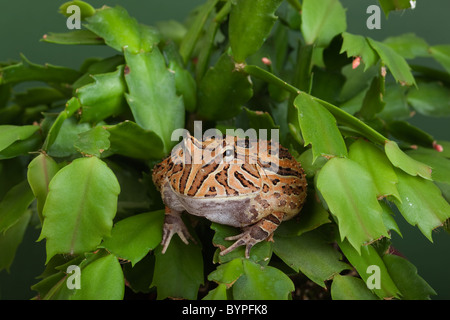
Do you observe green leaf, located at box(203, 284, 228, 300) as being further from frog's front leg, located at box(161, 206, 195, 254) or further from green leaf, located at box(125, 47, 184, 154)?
green leaf, located at box(125, 47, 184, 154)

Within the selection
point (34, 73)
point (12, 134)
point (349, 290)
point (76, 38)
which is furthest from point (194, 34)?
point (349, 290)

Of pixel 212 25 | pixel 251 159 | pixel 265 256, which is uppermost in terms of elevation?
pixel 212 25

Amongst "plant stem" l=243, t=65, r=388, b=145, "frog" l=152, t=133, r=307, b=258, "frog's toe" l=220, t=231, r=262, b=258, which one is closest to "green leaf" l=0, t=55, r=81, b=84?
"frog" l=152, t=133, r=307, b=258

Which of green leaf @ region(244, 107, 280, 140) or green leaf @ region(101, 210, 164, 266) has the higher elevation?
green leaf @ region(244, 107, 280, 140)

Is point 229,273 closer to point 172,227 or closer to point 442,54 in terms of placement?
point 172,227

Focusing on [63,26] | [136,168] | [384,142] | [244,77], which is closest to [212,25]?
[244,77]

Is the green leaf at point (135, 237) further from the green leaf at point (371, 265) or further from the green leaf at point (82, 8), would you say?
the green leaf at point (82, 8)

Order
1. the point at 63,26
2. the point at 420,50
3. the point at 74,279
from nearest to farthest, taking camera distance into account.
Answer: the point at 74,279 → the point at 420,50 → the point at 63,26
